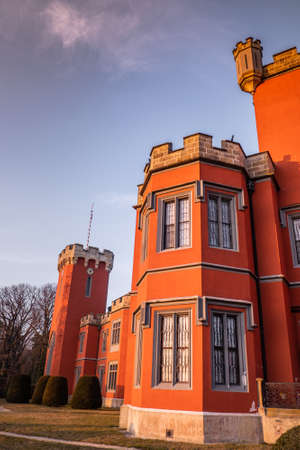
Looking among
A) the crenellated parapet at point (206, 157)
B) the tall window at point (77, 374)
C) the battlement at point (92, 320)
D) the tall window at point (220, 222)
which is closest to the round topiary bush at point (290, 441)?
the tall window at point (220, 222)

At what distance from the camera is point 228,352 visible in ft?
30.9

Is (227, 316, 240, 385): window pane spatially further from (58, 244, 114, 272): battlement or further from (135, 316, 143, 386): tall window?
(58, 244, 114, 272): battlement

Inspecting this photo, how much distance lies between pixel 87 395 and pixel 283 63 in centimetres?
2165

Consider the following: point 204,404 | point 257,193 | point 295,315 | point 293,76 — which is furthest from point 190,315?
point 293,76

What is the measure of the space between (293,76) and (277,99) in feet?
3.68

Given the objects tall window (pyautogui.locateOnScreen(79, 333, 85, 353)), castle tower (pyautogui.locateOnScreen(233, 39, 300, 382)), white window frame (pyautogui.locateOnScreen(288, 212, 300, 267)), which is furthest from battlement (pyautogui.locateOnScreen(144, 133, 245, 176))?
tall window (pyautogui.locateOnScreen(79, 333, 85, 353))

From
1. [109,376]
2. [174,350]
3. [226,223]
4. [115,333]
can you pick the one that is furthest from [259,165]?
[109,376]

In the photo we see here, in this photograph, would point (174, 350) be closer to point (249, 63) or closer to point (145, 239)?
point (145, 239)

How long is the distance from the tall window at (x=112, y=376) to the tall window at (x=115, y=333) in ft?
5.50

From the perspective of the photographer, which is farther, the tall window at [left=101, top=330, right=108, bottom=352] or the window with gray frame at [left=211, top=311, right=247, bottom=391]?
the tall window at [left=101, top=330, right=108, bottom=352]

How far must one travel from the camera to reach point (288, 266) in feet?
37.7

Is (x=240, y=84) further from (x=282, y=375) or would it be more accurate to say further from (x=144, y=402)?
(x=144, y=402)

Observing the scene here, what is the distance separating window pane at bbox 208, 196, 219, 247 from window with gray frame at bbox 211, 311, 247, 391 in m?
2.21

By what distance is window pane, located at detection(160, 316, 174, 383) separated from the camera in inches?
371
